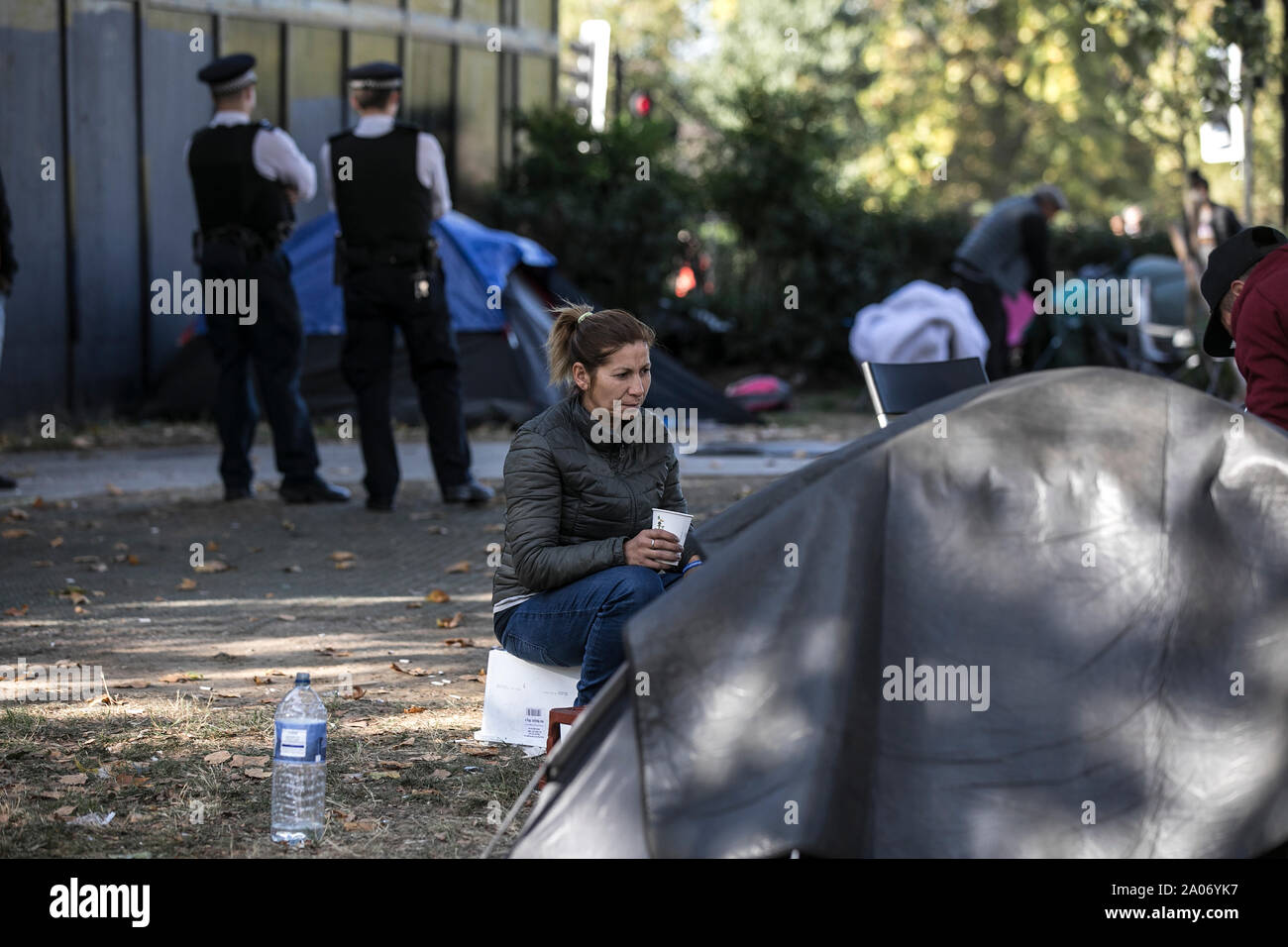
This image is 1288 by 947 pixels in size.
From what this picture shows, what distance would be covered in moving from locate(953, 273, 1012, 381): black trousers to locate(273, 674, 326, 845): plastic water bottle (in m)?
10.3

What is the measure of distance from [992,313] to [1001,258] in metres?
0.48

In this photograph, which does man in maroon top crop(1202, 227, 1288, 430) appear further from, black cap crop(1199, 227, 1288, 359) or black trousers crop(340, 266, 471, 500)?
black trousers crop(340, 266, 471, 500)

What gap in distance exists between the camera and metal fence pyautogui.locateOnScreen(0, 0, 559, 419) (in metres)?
13.4

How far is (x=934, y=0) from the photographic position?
38.3 meters

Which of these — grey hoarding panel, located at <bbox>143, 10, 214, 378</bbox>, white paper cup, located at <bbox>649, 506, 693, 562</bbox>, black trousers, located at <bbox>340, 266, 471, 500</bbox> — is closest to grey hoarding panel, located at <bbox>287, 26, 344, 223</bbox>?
grey hoarding panel, located at <bbox>143, 10, 214, 378</bbox>

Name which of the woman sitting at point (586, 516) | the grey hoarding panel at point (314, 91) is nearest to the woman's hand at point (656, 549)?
the woman sitting at point (586, 516)

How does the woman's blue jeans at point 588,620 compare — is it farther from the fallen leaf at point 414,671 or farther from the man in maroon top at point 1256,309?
the man in maroon top at point 1256,309

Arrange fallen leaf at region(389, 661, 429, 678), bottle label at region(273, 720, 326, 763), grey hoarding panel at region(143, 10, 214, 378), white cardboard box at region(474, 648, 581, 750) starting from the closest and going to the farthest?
bottle label at region(273, 720, 326, 763) < white cardboard box at region(474, 648, 581, 750) < fallen leaf at region(389, 661, 429, 678) < grey hoarding panel at region(143, 10, 214, 378)

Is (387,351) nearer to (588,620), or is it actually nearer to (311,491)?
(311,491)

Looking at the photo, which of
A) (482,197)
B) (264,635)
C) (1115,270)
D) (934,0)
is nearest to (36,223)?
(482,197)

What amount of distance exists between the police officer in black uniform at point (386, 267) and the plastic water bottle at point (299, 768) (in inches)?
211
